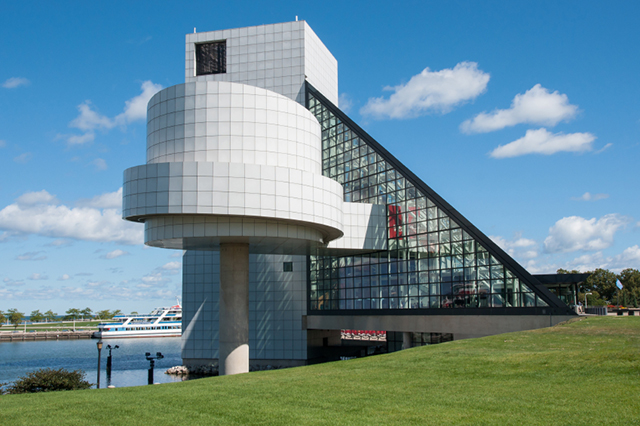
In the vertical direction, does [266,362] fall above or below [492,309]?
below

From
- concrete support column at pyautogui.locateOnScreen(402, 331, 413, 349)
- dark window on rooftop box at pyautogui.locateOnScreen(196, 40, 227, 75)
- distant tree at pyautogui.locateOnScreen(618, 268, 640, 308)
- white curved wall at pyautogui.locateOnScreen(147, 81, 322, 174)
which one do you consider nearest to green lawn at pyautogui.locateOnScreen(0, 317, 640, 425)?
white curved wall at pyautogui.locateOnScreen(147, 81, 322, 174)

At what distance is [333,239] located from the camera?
44031 mm

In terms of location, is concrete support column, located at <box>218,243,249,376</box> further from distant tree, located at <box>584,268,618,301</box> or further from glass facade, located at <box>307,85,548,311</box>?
distant tree, located at <box>584,268,618,301</box>

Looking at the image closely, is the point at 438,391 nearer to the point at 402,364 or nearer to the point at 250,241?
the point at 402,364

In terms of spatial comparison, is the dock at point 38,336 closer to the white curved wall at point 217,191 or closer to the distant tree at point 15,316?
the distant tree at point 15,316

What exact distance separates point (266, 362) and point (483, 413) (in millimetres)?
46692

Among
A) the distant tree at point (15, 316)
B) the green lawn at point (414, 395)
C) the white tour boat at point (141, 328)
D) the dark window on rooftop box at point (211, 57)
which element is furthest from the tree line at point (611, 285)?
the distant tree at point (15, 316)

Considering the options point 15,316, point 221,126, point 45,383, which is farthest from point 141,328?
point 221,126

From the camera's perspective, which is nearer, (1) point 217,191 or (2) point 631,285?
(1) point 217,191

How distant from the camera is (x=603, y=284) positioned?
363ft

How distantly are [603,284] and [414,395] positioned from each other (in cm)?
11175

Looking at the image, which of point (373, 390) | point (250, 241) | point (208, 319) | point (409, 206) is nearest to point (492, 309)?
point (409, 206)

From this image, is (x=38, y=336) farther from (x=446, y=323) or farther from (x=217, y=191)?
(x=217, y=191)

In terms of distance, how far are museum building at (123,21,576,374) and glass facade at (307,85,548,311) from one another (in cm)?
12
